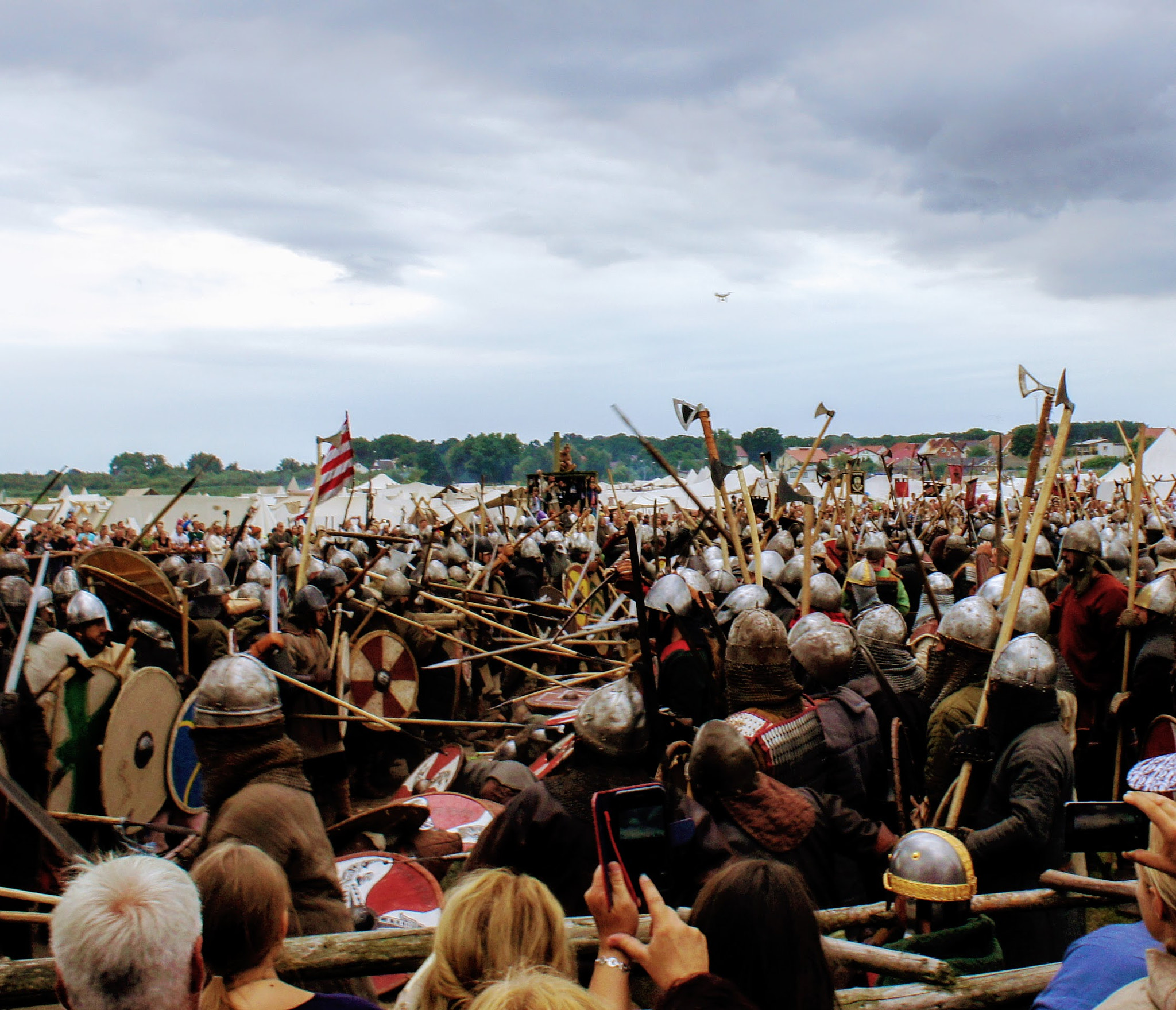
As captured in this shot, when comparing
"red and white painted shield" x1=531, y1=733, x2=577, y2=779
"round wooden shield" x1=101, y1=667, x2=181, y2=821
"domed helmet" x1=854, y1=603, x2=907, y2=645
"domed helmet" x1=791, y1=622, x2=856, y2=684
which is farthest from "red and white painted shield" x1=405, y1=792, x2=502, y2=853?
"domed helmet" x1=854, y1=603, x2=907, y2=645

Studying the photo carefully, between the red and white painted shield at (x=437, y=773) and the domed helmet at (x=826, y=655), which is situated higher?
the domed helmet at (x=826, y=655)

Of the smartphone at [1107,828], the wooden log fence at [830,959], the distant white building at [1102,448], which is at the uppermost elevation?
the distant white building at [1102,448]

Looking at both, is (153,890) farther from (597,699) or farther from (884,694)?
(884,694)

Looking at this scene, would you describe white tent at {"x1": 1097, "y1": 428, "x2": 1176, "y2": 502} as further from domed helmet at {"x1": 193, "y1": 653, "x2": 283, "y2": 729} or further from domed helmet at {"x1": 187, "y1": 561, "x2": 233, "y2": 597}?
domed helmet at {"x1": 193, "y1": 653, "x2": 283, "y2": 729}

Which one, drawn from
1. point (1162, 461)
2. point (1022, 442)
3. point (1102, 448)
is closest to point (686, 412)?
point (1162, 461)

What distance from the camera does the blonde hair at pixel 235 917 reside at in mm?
2115

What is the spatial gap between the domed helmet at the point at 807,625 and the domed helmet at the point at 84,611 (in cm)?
422

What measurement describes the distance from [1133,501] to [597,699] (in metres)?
4.74

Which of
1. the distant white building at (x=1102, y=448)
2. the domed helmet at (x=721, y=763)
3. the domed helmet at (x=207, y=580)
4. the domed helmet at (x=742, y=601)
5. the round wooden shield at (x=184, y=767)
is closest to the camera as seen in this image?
the domed helmet at (x=721, y=763)

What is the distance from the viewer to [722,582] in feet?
25.9

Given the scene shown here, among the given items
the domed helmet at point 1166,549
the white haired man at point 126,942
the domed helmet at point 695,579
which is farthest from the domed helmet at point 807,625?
the domed helmet at point 1166,549

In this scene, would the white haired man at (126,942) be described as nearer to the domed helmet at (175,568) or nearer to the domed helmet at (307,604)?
the domed helmet at (307,604)

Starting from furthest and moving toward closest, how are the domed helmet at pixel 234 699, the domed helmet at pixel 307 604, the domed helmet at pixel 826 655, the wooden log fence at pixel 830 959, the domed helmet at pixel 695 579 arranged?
the domed helmet at pixel 695 579, the domed helmet at pixel 307 604, the domed helmet at pixel 826 655, the domed helmet at pixel 234 699, the wooden log fence at pixel 830 959

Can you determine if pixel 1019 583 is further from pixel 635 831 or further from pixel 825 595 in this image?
pixel 635 831
